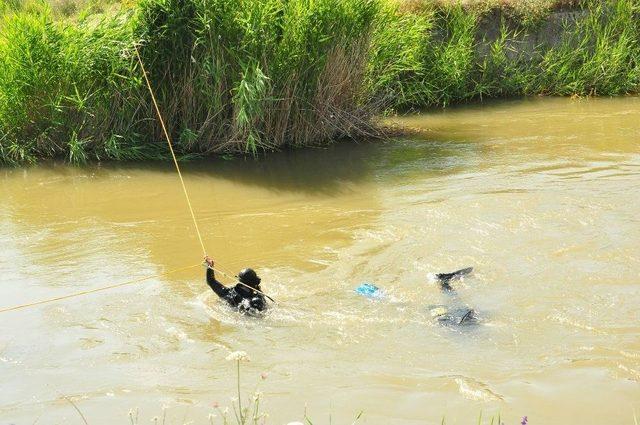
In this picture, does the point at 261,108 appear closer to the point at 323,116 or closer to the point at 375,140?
the point at 323,116

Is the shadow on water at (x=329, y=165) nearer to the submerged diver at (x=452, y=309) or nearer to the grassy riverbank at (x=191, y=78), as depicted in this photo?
the grassy riverbank at (x=191, y=78)

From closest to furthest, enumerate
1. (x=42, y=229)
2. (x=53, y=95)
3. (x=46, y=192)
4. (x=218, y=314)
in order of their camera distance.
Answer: (x=218, y=314) < (x=42, y=229) < (x=46, y=192) < (x=53, y=95)

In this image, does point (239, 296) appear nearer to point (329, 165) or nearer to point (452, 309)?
point (452, 309)

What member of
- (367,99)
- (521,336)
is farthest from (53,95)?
(521,336)

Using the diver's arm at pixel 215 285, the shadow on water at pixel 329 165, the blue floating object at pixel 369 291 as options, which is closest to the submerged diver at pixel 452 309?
the blue floating object at pixel 369 291

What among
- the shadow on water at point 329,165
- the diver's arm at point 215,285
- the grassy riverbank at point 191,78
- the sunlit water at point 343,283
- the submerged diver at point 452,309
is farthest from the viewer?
Answer: the grassy riverbank at point 191,78

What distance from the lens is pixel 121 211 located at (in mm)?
8375

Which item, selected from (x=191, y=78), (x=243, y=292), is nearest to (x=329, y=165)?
(x=191, y=78)

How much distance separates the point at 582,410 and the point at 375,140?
22.5 feet

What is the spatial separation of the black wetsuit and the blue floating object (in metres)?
0.74

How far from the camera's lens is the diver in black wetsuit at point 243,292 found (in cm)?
581

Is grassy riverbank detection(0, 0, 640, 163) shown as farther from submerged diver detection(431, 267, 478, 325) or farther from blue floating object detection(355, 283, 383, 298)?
submerged diver detection(431, 267, 478, 325)

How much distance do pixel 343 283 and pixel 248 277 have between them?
3.08 feet

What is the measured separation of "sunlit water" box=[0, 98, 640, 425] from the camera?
4.67 metres
